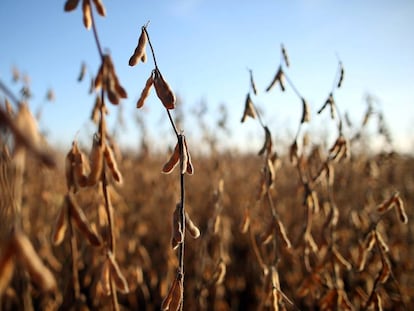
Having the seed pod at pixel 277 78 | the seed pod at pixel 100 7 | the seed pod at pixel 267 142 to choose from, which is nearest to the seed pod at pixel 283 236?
the seed pod at pixel 267 142

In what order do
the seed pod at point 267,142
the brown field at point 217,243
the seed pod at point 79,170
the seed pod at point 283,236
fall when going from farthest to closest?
the brown field at point 217,243
the seed pod at point 267,142
the seed pod at point 283,236
the seed pod at point 79,170

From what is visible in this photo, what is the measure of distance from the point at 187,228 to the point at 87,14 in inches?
25.6

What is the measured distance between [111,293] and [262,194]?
710 mm

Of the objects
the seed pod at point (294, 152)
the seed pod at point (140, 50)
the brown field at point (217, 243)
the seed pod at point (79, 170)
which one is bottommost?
the brown field at point (217, 243)

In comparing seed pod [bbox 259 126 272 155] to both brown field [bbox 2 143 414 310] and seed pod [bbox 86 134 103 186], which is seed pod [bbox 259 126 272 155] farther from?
seed pod [bbox 86 134 103 186]

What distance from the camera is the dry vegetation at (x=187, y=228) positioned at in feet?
2.83

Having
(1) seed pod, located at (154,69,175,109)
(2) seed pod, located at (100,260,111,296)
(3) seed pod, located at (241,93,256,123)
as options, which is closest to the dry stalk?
(1) seed pod, located at (154,69,175,109)

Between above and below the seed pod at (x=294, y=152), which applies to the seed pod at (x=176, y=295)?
below

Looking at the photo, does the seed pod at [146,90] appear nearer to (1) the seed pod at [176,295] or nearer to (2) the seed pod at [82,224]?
(2) the seed pod at [82,224]

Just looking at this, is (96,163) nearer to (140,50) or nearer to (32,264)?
(140,50)

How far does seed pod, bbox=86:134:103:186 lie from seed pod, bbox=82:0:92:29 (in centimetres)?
32

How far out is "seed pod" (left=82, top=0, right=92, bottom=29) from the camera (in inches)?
34.9

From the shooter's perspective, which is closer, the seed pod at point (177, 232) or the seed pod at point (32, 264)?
the seed pod at point (32, 264)

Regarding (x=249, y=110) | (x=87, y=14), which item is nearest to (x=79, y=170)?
(x=87, y=14)
